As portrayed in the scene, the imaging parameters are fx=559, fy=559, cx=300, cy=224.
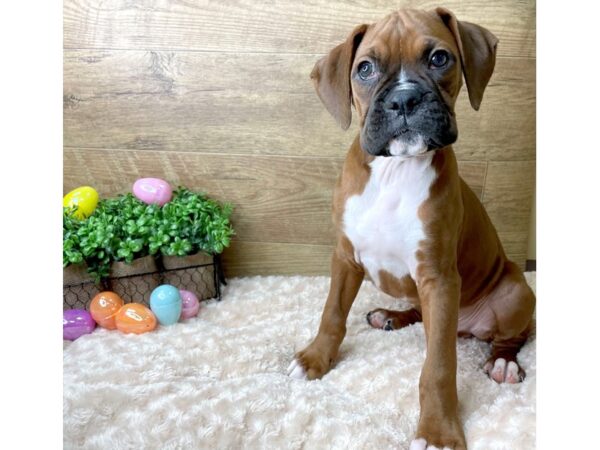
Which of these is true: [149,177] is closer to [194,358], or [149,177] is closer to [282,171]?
[282,171]

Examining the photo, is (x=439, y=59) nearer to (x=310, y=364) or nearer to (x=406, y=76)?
(x=406, y=76)

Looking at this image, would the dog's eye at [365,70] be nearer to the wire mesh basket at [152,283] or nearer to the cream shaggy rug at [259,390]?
the cream shaggy rug at [259,390]

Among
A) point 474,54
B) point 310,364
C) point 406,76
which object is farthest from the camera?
point 310,364

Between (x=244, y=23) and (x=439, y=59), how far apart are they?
1.38 m

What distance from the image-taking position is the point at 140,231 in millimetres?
2643

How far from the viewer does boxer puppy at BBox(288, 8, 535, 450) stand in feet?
5.49

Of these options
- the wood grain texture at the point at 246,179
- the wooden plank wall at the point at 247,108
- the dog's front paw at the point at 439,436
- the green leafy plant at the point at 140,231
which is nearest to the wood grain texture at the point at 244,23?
the wooden plank wall at the point at 247,108

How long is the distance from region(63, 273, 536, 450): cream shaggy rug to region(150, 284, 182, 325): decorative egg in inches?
1.9

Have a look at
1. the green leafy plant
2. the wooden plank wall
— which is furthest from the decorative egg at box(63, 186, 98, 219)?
the wooden plank wall

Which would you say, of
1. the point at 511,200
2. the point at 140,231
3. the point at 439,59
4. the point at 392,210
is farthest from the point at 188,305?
the point at 511,200

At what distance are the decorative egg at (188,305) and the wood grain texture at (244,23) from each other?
126 centimetres

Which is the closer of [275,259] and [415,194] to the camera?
[415,194]

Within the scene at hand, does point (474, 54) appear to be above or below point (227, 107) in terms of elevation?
above
